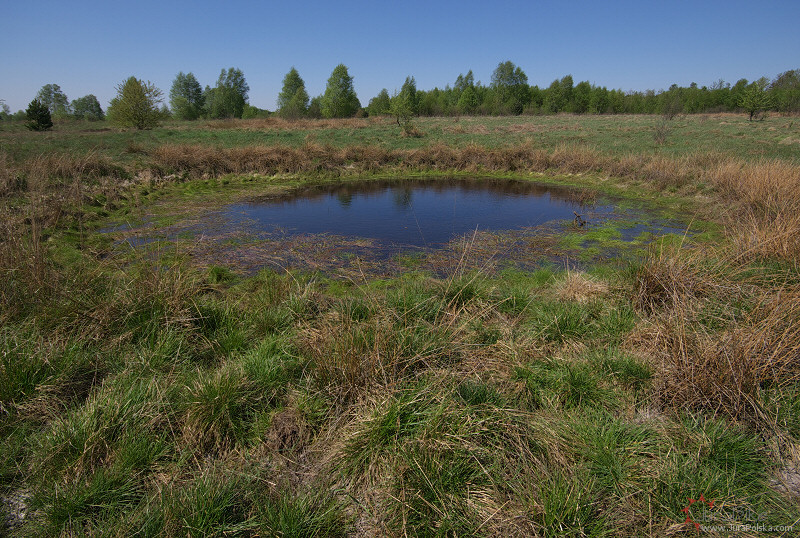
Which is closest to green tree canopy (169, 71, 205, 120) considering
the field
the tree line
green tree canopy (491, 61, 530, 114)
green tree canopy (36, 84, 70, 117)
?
the tree line

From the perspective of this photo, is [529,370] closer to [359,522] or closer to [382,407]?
[382,407]

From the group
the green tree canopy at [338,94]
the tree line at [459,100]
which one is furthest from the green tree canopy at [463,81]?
the green tree canopy at [338,94]

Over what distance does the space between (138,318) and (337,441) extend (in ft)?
8.79

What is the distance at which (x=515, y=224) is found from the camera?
35.7 feet

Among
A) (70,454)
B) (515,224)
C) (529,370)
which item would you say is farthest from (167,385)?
(515,224)

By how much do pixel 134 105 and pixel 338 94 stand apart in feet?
94.4

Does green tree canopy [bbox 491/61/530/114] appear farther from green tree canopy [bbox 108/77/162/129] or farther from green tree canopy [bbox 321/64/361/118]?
green tree canopy [bbox 108/77/162/129]

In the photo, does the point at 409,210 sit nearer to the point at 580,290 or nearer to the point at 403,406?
the point at 580,290

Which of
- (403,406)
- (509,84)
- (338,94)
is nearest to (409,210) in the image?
(403,406)

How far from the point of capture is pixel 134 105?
29156 millimetres

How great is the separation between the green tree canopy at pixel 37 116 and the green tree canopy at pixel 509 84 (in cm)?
5937

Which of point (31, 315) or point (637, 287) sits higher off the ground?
point (31, 315)

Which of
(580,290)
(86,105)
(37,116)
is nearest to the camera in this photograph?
(580,290)

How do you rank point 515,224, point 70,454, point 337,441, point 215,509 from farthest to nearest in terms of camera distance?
point 515,224, point 337,441, point 70,454, point 215,509
